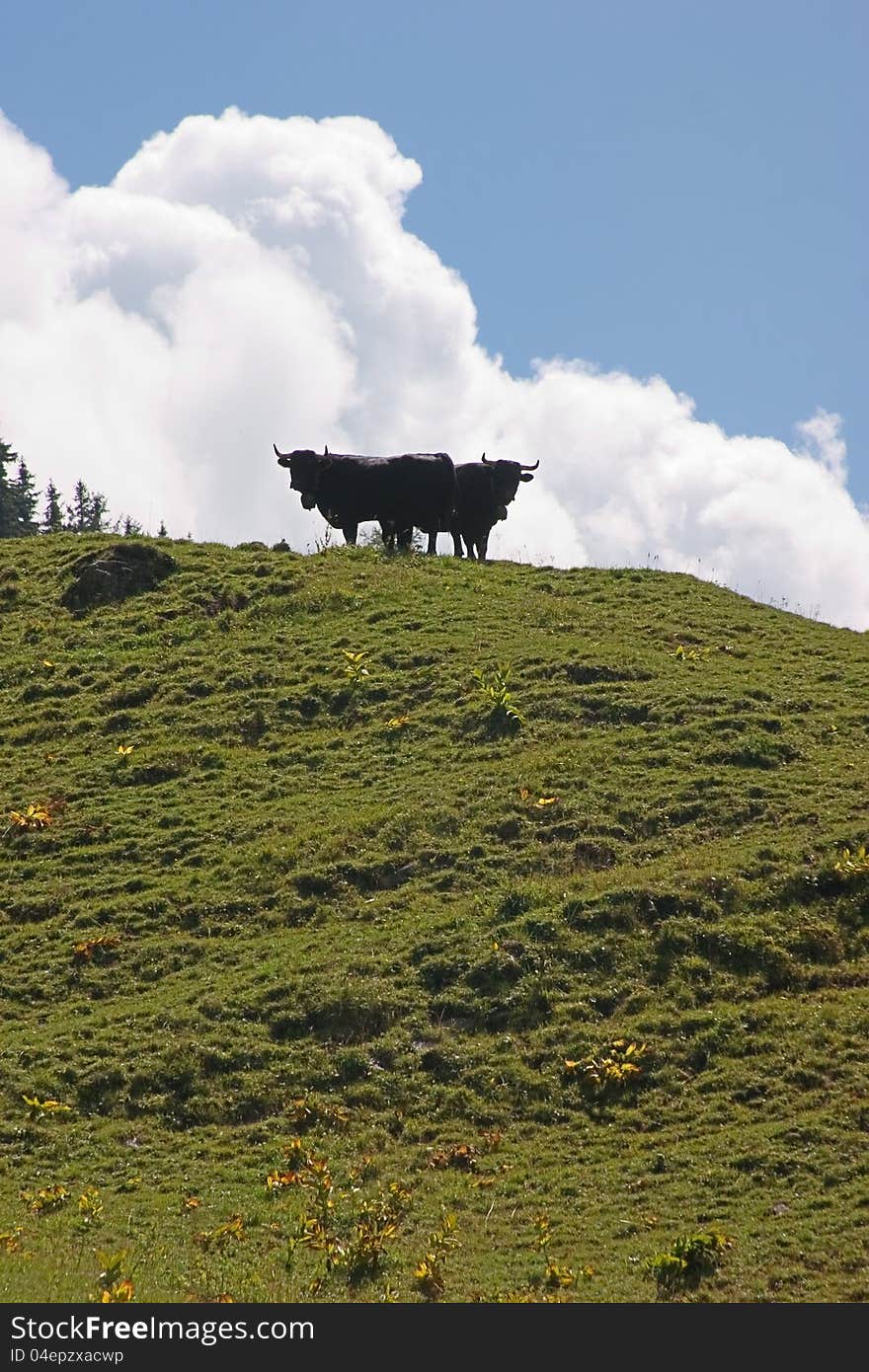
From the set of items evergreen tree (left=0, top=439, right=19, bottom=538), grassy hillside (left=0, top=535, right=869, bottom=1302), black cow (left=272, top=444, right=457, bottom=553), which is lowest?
grassy hillside (left=0, top=535, right=869, bottom=1302)

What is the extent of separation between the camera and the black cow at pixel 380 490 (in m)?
39.2

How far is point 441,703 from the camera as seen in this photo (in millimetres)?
29078

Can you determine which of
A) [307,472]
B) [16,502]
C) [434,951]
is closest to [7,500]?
[16,502]

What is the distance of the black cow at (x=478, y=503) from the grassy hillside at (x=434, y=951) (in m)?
6.85

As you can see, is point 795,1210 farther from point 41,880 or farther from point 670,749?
point 41,880

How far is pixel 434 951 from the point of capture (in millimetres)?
21219

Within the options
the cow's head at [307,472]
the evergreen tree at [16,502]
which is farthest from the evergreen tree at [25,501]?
the cow's head at [307,472]

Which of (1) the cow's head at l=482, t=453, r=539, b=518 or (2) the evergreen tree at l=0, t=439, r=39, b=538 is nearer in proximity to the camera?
(1) the cow's head at l=482, t=453, r=539, b=518

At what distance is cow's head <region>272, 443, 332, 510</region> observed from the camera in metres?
39.5

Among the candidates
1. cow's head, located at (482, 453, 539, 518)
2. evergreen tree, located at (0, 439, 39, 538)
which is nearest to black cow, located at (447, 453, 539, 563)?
cow's head, located at (482, 453, 539, 518)

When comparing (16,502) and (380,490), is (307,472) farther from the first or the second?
(16,502)

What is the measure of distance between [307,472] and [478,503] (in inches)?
178

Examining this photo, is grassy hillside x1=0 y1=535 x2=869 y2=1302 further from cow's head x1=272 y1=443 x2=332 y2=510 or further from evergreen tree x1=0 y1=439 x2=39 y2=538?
evergreen tree x1=0 y1=439 x2=39 y2=538
